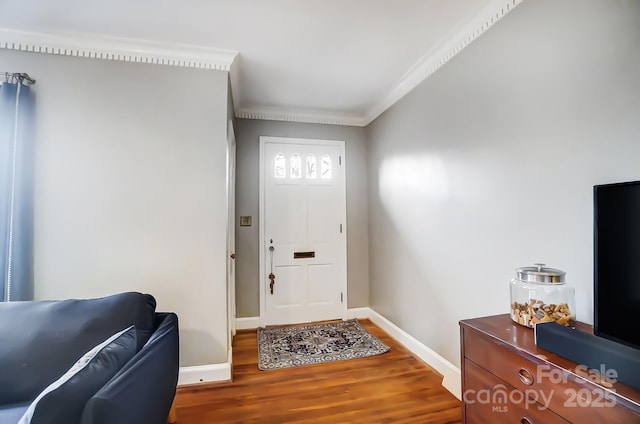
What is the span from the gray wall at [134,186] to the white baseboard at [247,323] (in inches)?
43.3

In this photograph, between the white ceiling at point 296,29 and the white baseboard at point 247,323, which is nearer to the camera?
the white ceiling at point 296,29

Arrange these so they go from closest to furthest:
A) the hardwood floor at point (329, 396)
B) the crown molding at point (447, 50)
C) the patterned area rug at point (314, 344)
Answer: the crown molding at point (447, 50) < the hardwood floor at point (329, 396) < the patterned area rug at point (314, 344)

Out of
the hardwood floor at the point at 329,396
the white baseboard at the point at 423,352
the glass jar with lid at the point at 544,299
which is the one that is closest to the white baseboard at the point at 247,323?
the hardwood floor at the point at 329,396

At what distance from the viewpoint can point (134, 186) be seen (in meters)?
2.22

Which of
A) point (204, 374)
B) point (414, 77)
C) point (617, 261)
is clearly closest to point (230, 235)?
point (204, 374)

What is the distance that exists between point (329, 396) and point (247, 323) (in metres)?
1.60

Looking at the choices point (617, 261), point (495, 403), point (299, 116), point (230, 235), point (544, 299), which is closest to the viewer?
point (617, 261)

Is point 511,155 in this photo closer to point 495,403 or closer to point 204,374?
point 495,403

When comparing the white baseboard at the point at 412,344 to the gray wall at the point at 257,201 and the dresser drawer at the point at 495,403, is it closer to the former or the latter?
the gray wall at the point at 257,201

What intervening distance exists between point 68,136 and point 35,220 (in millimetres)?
645

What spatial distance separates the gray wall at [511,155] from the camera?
Result: 1.27 meters

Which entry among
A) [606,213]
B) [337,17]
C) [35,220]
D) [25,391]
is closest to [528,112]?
[606,213]

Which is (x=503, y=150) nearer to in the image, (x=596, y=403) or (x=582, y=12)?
(x=582, y=12)

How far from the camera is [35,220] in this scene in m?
2.07
